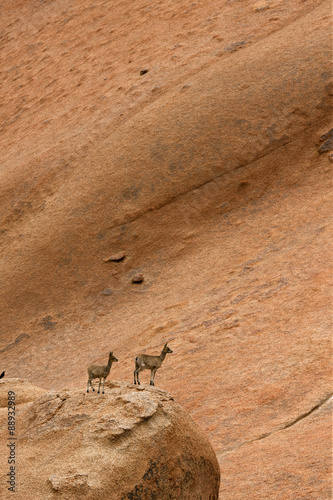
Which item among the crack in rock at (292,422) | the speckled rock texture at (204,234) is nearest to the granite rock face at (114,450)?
the speckled rock texture at (204,234)

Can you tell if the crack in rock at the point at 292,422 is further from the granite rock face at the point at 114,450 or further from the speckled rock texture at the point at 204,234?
the granite rock face at the point at 114,450

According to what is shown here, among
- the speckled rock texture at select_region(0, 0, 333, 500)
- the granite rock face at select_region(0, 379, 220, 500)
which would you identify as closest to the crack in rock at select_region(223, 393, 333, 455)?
the speckled rock texture at select_region(0, 0, 333, 500)

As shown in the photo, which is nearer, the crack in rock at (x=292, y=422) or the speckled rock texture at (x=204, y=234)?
the crack in rock at (x=292, y=422)

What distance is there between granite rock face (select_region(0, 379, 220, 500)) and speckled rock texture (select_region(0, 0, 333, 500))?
1.48 m

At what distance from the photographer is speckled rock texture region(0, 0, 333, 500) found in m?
9.32

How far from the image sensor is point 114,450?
5520 millimetres

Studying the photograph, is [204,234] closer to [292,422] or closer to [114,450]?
[292,422]

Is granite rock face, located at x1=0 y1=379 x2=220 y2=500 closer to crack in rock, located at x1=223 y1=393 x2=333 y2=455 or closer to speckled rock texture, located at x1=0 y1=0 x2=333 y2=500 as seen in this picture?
speckled rock texture, located at x1=0 y1=0 x2=333 y2=500

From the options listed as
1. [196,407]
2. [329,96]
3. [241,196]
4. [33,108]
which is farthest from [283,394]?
[33,108]

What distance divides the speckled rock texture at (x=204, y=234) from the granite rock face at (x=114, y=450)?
1.48 m

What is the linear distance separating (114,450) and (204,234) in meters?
9.65

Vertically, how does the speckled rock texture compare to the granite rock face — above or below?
below

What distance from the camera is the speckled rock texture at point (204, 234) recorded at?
932cm

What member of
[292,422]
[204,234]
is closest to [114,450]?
[292,422]
